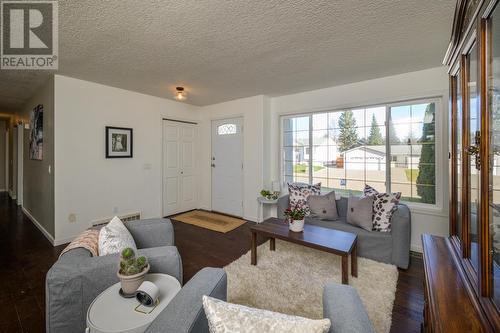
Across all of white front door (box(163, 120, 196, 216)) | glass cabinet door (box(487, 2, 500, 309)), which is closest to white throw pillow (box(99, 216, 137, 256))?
glass cabinet door (box(487, 2, 500, 309))

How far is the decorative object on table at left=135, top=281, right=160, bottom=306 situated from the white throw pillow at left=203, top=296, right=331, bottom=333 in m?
0.63

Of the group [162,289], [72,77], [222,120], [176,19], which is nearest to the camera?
[162,289]

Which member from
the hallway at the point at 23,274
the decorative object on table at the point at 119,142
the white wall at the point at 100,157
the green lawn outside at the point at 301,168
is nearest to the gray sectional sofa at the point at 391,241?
the green lawn outside at the point at 301,168

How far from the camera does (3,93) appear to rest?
3889 millimetres

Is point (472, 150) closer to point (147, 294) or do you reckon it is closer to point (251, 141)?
point (147, 294)

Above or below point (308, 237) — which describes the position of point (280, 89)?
above

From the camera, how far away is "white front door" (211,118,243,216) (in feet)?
14.8

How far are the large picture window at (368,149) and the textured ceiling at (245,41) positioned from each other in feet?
1.98

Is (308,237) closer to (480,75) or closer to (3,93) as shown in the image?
(480,75)

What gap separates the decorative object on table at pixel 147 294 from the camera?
1146mm

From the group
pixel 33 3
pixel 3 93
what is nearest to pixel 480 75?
pixel 33 3

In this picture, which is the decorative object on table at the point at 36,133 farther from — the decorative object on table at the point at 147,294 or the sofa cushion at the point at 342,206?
the sofa cushion at the point at 342,206

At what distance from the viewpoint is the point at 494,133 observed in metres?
0.80

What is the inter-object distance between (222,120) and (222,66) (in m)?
2.01
